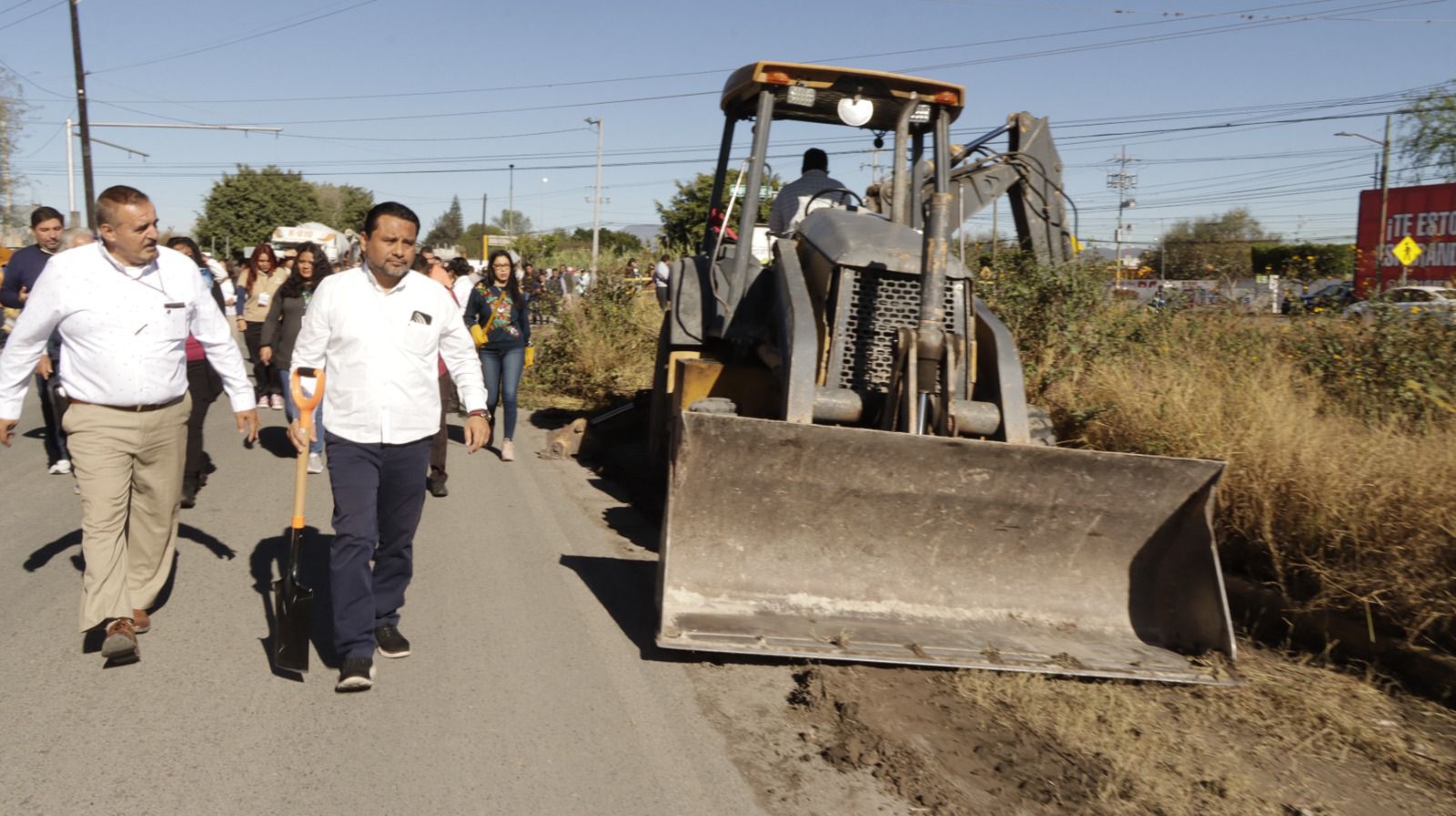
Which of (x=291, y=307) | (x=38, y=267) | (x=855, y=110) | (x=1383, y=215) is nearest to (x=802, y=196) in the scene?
(x=855, y=110)

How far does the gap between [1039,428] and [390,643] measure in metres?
3.48

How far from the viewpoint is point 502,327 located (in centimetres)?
1022

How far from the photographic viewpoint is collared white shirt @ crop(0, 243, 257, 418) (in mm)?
4871

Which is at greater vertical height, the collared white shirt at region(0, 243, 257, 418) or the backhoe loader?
the collared white shirt at region(0, 243, 257, 418)

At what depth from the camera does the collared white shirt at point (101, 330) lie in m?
4.87

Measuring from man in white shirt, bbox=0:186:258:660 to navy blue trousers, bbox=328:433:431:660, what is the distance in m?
0.95

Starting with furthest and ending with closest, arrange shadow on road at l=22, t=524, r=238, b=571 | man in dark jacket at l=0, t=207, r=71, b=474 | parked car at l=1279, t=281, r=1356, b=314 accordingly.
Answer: parked car at l=1279, t=281, r=1356, b=314 → man in dark jacket at l=0, t=207, r=71, b=474 → shadow on road at l=22, t=524, r=238, b=571

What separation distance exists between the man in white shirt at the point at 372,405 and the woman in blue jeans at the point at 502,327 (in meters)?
5.13

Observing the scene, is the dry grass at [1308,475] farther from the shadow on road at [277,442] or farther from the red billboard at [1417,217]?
the red billboard at [1417,217]

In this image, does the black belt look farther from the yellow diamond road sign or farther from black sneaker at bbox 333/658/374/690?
the yellow diamond road sign

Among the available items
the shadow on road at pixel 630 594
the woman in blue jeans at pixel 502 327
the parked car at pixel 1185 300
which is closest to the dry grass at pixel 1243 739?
the shadow on road at pixel 630 594

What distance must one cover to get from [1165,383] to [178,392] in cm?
604

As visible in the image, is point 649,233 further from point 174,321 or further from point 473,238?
point 174,321

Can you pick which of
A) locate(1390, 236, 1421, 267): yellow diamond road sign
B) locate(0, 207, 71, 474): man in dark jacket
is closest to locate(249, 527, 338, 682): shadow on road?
locate(0, 207, 71, 474): man in dark jacket
